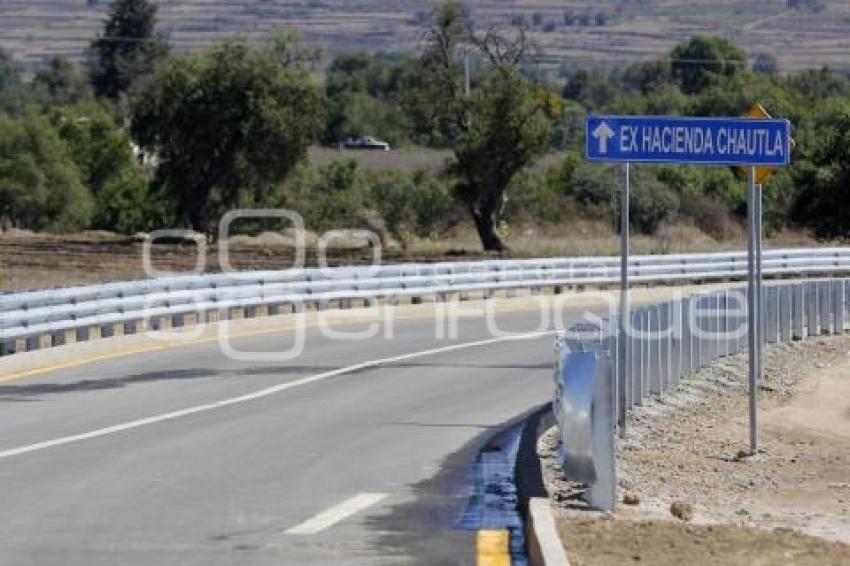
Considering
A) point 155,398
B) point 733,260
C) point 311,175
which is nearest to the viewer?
point 155,398

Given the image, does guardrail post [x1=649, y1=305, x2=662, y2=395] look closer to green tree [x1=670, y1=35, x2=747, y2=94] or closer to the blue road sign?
the blue road sign

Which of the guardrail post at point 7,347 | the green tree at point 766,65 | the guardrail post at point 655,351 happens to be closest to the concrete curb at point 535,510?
the guardrail post at point 655,351

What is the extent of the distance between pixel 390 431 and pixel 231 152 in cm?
4680

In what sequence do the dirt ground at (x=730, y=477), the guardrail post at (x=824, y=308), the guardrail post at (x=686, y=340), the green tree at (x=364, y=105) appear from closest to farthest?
1. the dirt ground at (x=730, y=477)
2. the guardrail post at (x=686, y=340)
3. the guardrail post at (x=824, y=308)
4. the green tree at (x=364, y=105)

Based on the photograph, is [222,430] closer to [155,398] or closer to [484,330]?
[155,398]

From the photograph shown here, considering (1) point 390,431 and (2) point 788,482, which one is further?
(1) point 390,431

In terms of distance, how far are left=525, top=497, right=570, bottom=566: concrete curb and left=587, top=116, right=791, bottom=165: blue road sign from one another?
4822 mm

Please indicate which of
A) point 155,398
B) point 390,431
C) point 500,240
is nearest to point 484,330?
point 155,398

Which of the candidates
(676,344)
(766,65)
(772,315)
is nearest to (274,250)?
(772,315)

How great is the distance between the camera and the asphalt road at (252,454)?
1230cm

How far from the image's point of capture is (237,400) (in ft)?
69.6

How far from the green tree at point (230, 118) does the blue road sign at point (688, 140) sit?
151 ft

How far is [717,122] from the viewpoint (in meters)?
17.7

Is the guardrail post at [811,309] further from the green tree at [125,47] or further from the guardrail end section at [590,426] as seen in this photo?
the green tree at [125,47]
